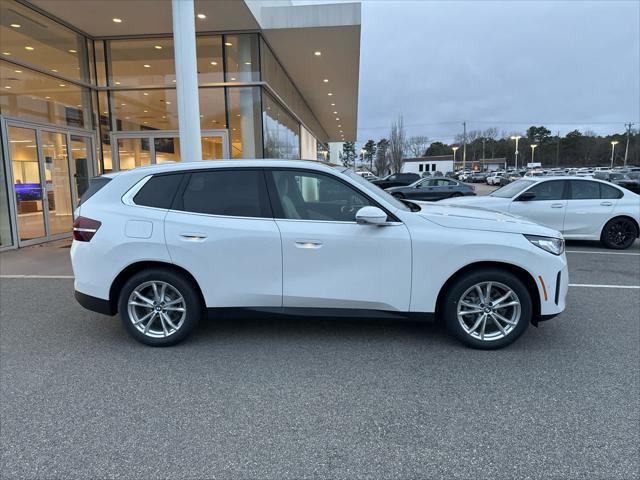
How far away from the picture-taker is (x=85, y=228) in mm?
4215

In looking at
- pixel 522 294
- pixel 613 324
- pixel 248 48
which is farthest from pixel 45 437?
pixel 248 48

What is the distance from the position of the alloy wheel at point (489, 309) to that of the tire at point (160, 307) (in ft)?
8.10

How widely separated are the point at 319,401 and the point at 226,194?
2075 millimetres

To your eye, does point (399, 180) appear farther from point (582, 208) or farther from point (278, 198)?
point (278, 198)

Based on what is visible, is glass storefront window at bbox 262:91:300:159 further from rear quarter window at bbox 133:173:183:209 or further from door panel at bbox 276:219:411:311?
door panel at bbox 276:219:411:311

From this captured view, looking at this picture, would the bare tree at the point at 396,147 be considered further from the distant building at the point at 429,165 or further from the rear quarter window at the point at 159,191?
the rear quarter window at the point at 159,191

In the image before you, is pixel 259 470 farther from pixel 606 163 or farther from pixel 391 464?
pixel 606 163

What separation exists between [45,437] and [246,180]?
2539mm

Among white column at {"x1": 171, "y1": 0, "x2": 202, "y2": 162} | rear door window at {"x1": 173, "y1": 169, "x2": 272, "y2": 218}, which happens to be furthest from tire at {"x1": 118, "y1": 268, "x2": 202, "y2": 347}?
white column at {"x1": 171, "y1": 0, "x2": 202, "y2": 162}

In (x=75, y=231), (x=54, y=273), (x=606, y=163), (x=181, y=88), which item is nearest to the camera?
(x=75, y=231)

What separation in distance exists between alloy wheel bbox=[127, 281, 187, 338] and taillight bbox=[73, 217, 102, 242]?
2.18 feet

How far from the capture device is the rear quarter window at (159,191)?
4.25 meters

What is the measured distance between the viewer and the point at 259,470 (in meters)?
2.55

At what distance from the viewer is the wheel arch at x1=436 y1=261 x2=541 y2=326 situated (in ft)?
13.2
